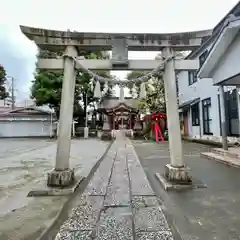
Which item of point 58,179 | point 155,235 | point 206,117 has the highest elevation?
point 206,117

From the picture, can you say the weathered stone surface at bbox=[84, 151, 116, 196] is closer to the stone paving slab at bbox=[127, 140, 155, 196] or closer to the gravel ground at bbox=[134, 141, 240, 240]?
the stone paving slab at bbox=[127, 140, 155, 196]

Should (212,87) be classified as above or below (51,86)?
below

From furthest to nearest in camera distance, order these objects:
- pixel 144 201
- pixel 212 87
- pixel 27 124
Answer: pixel 27 124 → pixel 212 87 → pixel 144 201

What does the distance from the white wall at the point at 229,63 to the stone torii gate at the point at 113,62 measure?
252cm

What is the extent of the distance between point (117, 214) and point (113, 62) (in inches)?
123

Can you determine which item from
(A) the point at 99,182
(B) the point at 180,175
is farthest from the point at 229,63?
(A) the point at 99,182

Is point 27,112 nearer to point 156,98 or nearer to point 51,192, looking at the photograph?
point 156,98

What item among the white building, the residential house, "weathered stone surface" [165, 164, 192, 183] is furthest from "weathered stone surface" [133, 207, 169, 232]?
the residential house

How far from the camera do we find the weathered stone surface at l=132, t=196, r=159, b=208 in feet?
12.9

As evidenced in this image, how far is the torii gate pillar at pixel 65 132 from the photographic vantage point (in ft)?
16.3

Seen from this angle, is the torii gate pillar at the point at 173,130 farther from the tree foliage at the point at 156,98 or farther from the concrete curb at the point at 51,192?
the tree foliage at the point at 156,98

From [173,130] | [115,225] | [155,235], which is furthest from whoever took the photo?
[173,130]

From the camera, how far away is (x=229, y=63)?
7848mm

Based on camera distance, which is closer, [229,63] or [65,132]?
[65,132]
